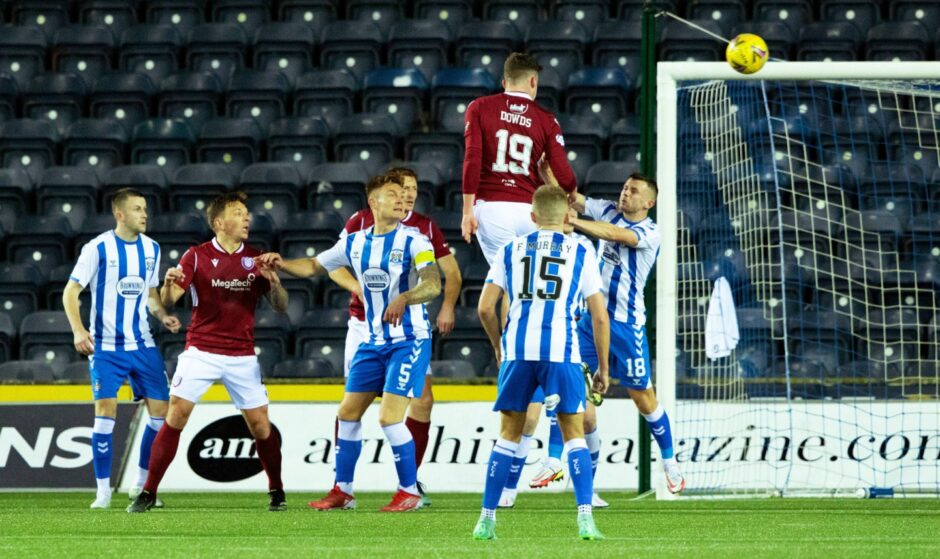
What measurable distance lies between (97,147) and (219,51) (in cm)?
211

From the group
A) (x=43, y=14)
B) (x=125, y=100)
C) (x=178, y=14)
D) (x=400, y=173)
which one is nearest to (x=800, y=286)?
(x=400, y=173)

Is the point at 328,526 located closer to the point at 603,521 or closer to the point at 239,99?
the point at 603,521

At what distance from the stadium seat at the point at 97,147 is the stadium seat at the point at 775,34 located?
7.06 metres

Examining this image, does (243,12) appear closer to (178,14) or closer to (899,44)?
(178,14)

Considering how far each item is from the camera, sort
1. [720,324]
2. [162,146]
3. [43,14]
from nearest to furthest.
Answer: [720,324] < [162,146] < [43,14]

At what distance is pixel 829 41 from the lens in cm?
1598

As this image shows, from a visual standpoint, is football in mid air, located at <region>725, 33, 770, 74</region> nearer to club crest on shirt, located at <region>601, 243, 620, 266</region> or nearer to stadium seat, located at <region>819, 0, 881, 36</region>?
club crest on shirt, located at <region>601, 243, 620, 266</region>

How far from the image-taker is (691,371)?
512 inches

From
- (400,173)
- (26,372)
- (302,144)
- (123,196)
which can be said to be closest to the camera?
(400,173)

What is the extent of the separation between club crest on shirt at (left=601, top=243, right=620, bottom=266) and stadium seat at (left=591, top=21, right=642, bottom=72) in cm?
672

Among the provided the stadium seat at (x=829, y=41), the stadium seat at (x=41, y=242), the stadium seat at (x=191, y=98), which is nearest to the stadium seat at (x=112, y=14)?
the stadium seat at (x=191, y=98)

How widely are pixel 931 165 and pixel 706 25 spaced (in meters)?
3.16

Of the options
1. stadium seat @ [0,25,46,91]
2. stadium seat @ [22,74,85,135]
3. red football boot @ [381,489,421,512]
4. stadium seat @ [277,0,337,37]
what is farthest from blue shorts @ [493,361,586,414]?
stadium seat @ [0,25,46,91]

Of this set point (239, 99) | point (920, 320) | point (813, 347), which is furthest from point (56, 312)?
point (920, 320)
